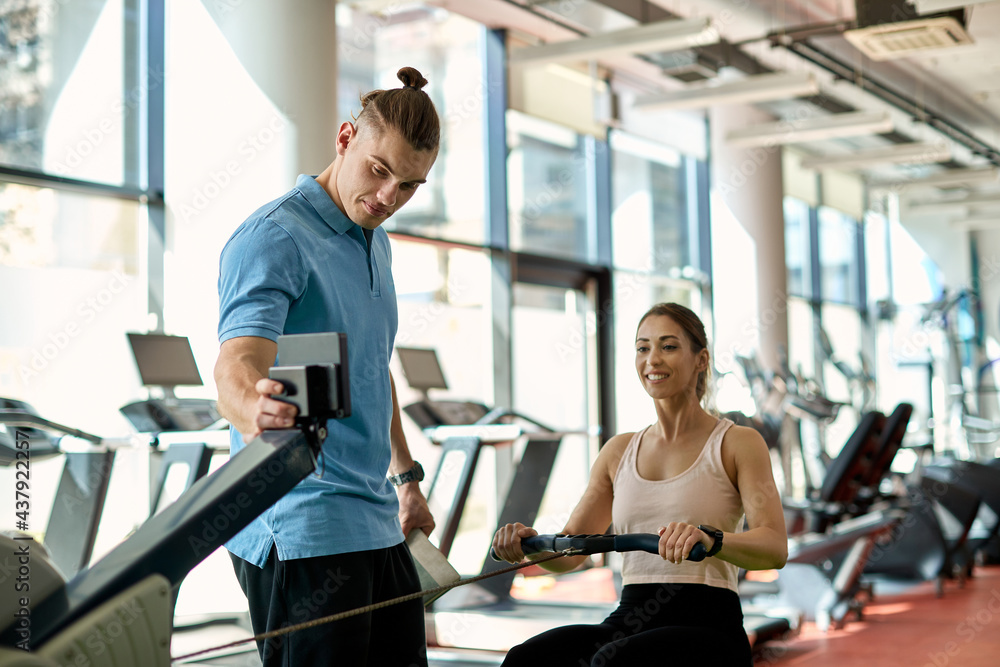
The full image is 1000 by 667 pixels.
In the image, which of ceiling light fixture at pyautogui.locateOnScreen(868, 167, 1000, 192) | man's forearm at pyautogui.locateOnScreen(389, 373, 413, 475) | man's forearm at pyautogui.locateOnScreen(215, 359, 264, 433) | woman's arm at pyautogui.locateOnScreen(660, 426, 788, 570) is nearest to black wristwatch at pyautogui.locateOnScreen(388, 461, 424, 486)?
man's forearm at pyautogui.locateOnScreen(389, 373, 413, 475)

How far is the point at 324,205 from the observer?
154cm

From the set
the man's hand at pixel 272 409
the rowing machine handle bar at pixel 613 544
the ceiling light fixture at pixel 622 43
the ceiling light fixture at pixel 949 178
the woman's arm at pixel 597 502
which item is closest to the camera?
the man's hand at pixel 272 409

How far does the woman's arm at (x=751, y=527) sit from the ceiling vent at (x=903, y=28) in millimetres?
4375

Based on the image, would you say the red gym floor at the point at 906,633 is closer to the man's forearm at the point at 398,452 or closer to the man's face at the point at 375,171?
the man's forearm at the point at 398,452

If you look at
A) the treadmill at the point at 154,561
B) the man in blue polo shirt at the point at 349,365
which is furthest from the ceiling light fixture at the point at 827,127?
the treadmill at the point at 154,561

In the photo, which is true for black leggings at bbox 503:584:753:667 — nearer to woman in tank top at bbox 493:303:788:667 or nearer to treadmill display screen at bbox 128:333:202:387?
woman in tank top at bbox 493:303:788:667

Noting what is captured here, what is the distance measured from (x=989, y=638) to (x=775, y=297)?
506 centimetres

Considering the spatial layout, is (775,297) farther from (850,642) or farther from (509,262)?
(850,642)

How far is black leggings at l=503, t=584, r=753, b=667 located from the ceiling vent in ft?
15.1

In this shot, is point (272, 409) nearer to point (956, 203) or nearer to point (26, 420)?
point (26, 420)

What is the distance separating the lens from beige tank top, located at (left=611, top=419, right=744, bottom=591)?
80.7 inches

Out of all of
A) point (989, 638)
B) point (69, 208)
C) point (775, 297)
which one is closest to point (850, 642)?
point (989, 638)

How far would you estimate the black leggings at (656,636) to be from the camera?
5.68 feet

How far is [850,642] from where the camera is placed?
4.62 metres
